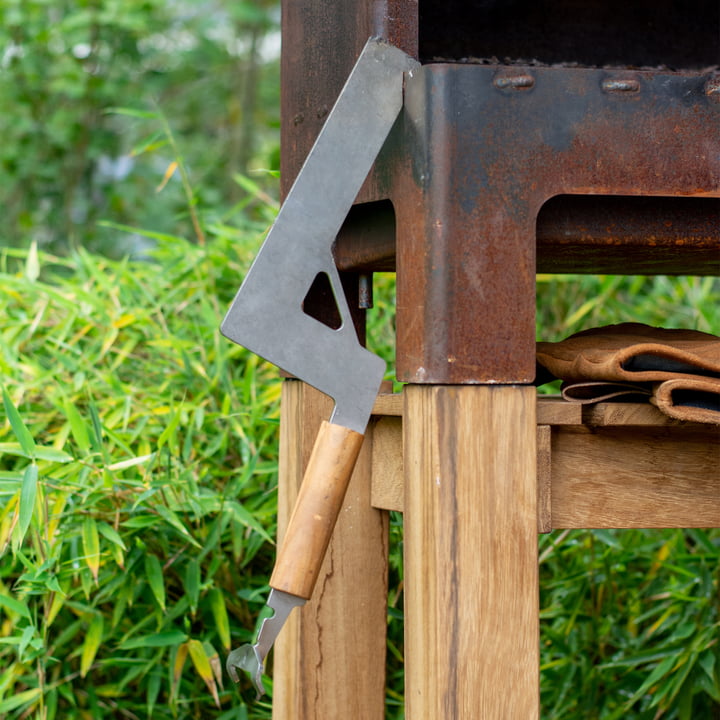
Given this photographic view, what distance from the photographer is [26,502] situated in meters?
1.22

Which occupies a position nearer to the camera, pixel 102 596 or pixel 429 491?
pixel 429 491

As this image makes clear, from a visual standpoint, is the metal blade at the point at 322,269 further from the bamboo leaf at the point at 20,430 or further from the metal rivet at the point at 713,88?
the bamboo leaf at the point at 20,430

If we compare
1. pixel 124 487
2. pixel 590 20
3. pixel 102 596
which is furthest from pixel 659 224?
pixel 102 596

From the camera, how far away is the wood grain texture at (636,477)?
0.94 m

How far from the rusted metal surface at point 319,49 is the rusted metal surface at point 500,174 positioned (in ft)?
0.25

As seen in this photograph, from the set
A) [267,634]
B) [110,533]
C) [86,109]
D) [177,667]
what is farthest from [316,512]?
[86,109]

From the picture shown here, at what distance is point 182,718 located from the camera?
62.2 inches

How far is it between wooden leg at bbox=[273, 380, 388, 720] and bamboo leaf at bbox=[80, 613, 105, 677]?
1.20 feet

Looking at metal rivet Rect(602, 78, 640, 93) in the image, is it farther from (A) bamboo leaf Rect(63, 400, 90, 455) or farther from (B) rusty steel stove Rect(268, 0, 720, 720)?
(A) bamboo leaf Rect(63, 400, 90, 455)

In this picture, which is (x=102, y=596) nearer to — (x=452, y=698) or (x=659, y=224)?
(x=452, y=698)

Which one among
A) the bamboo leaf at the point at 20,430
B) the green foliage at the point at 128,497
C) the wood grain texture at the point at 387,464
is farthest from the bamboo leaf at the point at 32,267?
the wood grain texture at the point at 387,464

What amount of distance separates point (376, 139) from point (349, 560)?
1.71 ft

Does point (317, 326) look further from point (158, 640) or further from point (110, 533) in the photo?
point (158, 640)

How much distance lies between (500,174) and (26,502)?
0.71 meters
